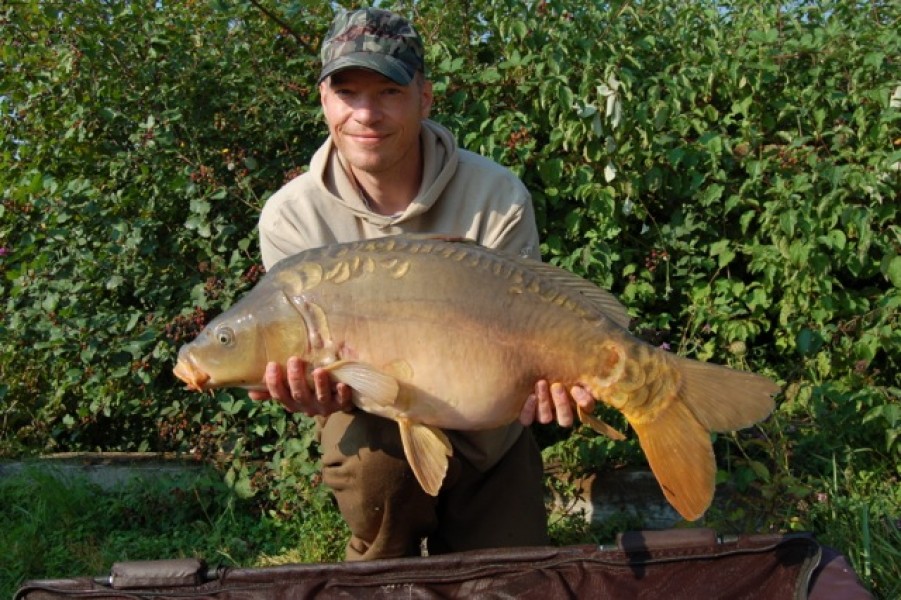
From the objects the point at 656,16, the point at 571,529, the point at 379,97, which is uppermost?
the point at 656,16

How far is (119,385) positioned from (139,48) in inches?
39.3

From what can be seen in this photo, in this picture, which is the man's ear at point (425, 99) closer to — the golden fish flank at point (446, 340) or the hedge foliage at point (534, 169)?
the golden fish flank at point (446, 340)

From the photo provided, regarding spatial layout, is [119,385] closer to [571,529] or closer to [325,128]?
[325,128]

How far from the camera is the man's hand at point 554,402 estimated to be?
1701 millimetres

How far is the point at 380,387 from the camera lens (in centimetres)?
165

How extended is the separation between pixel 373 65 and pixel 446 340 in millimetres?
574

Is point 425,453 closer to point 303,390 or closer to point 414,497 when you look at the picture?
point 303,390

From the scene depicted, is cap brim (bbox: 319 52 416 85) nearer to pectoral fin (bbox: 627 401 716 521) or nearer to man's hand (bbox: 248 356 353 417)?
man's hand (bbox: 248 356 353 417)

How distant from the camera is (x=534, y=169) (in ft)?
9.62

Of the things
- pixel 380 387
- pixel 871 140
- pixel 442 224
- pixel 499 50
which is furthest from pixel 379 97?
pixel 871 140

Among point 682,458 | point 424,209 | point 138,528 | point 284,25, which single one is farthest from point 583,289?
point 138,528

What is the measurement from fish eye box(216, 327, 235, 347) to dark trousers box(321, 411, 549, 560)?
41 centimetres

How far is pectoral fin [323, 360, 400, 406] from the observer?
1650 mm

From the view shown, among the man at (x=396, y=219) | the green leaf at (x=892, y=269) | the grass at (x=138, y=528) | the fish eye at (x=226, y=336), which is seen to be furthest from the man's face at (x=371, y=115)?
the green leaf at (x=892, y=269)
